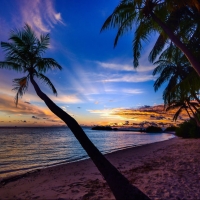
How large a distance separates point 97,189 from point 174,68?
16130 millimetres

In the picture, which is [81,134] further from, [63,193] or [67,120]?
[63,193]

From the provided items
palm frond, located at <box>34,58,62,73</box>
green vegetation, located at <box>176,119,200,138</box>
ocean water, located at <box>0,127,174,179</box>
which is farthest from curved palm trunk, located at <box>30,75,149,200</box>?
green vegetation, located at <box>176,119,200,138</box>

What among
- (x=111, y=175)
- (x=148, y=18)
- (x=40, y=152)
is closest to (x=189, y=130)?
(x=40, y=152)

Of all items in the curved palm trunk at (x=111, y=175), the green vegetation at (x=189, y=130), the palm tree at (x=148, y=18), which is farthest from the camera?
the green vegetation at (x=189, y=130)

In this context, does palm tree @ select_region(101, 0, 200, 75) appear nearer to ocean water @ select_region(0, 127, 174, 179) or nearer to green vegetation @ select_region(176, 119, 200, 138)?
ocean water @ select_region(0, 127, 174, 179)

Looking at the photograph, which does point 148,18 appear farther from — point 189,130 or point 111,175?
point 189,130

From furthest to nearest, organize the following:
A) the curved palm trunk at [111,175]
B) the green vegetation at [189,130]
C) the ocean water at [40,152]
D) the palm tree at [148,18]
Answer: the green vegetation at [189,130], the ocean water at [40,152], the palm tree at [148,18], the curved palm trunk at [111,175]

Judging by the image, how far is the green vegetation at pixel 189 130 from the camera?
105 ft

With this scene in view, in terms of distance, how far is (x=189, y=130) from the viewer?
1372 inches

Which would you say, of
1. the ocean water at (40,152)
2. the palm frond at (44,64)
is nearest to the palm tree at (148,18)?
the palm frond at (44,64)

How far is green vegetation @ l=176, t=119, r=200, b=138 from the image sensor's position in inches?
1259

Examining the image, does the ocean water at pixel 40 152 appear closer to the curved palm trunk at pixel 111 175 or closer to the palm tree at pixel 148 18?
the curved palm trunk at pixel 111 175

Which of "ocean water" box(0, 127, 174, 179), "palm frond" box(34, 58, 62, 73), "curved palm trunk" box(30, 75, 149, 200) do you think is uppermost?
"palm frond" box(34, 58, 62, 73)

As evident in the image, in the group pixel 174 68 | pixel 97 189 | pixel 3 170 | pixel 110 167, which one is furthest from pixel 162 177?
pixel 174 68
